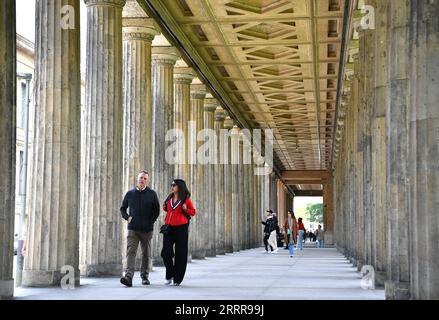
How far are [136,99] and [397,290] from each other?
12.5 meters

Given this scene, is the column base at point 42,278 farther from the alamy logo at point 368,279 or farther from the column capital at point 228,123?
the column capital at point 228,123

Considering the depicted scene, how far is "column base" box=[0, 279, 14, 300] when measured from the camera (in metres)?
11.4

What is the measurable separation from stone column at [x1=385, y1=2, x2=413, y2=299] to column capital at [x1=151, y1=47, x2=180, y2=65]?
1522 cm

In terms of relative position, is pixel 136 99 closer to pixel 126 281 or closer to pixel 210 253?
pixel 126 281

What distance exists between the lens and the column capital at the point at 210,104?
3606cm

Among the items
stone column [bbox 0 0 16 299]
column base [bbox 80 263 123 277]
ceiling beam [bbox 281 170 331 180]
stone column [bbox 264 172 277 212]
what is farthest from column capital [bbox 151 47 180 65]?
ceiling beam [bbox 281 170 331 180]

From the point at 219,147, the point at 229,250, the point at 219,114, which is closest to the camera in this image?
the point at 219,147

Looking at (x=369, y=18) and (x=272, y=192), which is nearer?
(x=369, y=18)

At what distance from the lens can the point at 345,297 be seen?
39.2 feet

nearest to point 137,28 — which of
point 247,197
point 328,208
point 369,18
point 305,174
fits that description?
point 369,18

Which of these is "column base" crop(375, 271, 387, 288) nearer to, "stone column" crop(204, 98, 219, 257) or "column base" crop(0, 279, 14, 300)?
"column base" crop(0, 279, 14, 300)

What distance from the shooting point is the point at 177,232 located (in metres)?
14.6

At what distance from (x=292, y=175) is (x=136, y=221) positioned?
6413 centimetres

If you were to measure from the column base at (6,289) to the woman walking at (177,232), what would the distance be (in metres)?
3.60
